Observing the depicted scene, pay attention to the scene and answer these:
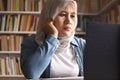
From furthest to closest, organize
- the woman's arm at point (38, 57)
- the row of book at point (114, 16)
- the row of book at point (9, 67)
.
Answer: the row of book at point (9, 67), the row of book at point (114, 16), the woman's arm at point (38, 57)

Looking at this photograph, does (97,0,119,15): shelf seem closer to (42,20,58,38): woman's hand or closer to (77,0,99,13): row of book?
(77,0,99,13): row of book

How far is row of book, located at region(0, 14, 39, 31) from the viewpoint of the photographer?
3.33m

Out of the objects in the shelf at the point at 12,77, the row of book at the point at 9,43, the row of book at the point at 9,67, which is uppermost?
the row of book at the point at 9,43

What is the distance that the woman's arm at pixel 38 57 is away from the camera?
144cm

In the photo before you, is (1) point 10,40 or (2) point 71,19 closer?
(2) point 71,19

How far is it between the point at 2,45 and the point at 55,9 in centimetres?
200

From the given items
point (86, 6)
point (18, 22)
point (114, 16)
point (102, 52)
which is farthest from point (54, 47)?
point (86, 6)

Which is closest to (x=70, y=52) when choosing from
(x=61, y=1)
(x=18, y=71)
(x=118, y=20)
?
(x=61, y=1)

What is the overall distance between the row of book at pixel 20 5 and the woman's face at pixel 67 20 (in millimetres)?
1894

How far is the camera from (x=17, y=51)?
3.35m

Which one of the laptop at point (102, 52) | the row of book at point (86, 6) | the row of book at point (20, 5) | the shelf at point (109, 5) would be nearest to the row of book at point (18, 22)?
the row of book at point (20, 5)

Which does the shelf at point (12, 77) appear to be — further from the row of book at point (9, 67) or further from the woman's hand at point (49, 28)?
the woman's hand at point (49, 28)

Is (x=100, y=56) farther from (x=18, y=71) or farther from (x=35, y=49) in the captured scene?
(x=18, y=71)

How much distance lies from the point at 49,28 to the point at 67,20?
0.12m
